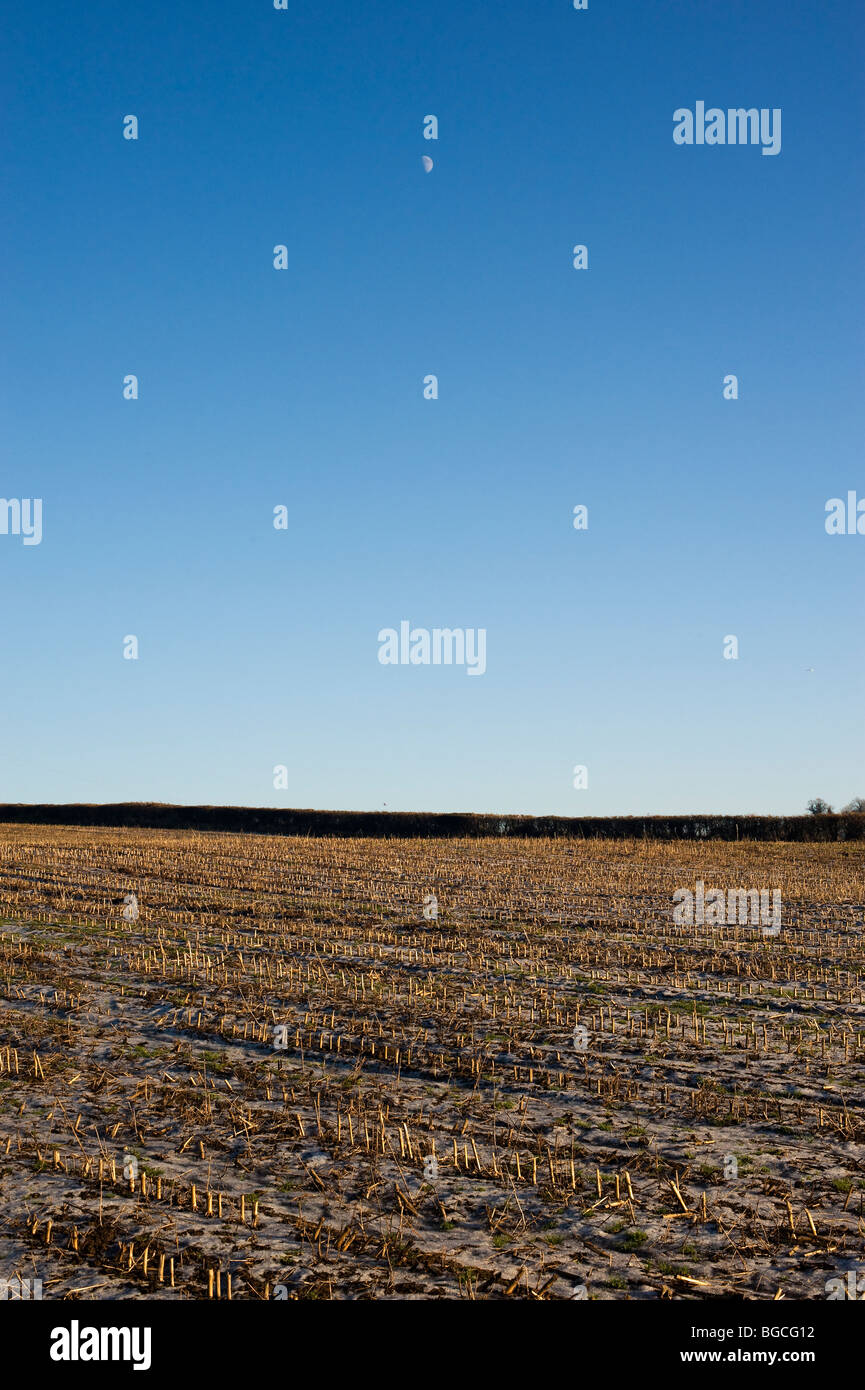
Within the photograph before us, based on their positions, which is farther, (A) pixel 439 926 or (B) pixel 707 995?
(A) pixel 439 926

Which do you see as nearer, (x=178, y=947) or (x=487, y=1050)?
(x=487, y=1050)

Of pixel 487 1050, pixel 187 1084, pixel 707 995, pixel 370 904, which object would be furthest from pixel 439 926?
pixel 187 1084

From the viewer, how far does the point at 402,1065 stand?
45.3ft

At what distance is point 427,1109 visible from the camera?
12.1 m

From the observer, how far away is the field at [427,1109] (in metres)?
8.48

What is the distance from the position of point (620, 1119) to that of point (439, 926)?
46.3 ft

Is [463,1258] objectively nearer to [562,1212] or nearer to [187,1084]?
[562,1212]

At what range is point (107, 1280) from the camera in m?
8.08

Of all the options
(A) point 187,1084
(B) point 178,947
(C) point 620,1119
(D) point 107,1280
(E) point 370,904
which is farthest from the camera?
(E) point 370,904

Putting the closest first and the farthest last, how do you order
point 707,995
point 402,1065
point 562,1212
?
point 562,1212 → point 402,1065 → point 707,995

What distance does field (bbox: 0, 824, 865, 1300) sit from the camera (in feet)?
27.8
